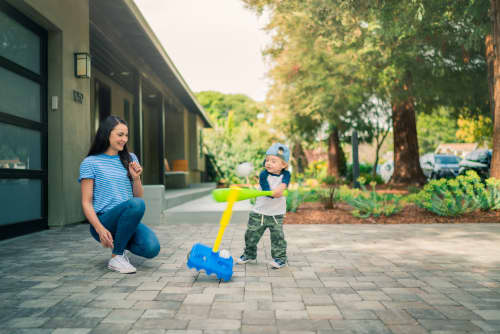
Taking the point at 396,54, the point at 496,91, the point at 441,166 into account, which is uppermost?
the point at 396,54

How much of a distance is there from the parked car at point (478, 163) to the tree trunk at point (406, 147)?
1810mm

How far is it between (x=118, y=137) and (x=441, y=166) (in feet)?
57.1

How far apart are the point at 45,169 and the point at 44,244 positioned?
1418 mm

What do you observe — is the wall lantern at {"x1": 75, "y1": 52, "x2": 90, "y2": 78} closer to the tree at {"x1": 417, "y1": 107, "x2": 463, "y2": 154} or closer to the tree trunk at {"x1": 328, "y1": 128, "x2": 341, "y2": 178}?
the tree trunk at {"x1": 328, "y1": 128, "x2": 341, "y2": 178}

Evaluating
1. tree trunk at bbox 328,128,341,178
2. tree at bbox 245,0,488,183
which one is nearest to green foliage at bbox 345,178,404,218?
tree at bbox 245,0,488,183

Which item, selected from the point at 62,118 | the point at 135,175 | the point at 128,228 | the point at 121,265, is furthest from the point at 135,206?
the point at 62,118

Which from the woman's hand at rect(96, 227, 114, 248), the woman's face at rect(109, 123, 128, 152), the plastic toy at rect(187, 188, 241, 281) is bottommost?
the plastic toy at rect(187, 188, 241, 281)

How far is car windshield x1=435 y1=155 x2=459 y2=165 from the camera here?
1835 centimetres

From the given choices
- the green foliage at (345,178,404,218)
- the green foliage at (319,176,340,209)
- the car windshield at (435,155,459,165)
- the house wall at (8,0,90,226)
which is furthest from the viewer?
the car windshield at (435,155,459,165)

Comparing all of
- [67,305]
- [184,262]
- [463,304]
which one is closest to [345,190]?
[184,262]

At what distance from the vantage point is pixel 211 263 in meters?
3.22

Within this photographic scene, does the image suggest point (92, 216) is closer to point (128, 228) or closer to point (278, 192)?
point (128, 228)

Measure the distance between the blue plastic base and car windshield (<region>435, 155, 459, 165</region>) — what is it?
17693 mm

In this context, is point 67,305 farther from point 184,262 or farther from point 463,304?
point 463,304
